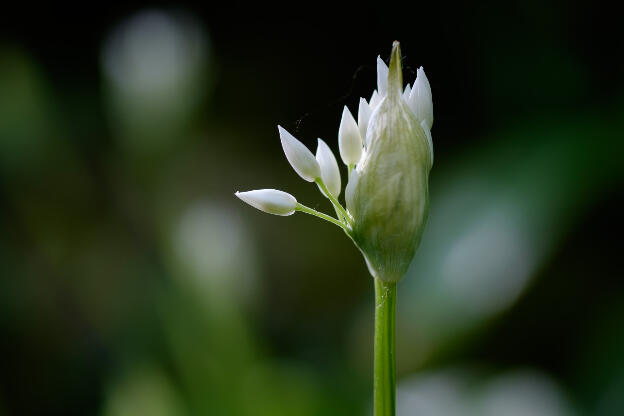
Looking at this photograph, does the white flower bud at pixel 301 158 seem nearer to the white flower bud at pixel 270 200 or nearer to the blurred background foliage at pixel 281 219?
the white flower bud at pixel 270 200

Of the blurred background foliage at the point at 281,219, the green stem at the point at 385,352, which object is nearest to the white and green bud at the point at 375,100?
the green stem at the point at 385,352

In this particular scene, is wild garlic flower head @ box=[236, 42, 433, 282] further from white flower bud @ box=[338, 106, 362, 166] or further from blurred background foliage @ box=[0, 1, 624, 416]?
blurred background foliage @ box=[0, 1, 624, 416]

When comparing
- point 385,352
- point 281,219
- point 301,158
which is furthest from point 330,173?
point 281,219

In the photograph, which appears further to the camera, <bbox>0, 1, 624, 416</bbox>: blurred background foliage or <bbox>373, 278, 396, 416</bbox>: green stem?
<bbox>0, 1, 624, 416</bbox>: blurred background foliage

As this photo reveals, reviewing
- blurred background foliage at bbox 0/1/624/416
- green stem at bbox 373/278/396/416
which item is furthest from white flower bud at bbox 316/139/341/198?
blurred background foliage at bbox 0/1/624/416

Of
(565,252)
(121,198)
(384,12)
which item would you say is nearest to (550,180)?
(565,252)
